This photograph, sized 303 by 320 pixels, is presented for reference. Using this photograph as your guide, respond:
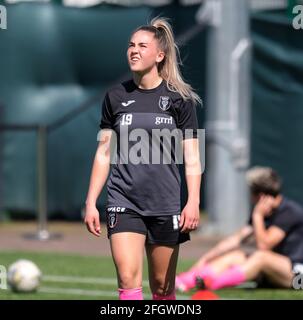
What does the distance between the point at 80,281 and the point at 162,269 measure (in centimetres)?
385

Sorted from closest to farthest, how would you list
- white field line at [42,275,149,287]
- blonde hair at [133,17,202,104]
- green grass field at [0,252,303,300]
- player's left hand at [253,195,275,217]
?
blonde hair at [133,17,202,104] < green grass field at [0,252,303,300] < player's left hand at [253,195,275,217] < white field line at [42,275,149,287]

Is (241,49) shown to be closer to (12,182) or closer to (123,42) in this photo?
(123,42)

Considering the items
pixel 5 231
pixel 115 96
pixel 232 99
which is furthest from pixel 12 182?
pixel 115 96

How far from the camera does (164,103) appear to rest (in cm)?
657

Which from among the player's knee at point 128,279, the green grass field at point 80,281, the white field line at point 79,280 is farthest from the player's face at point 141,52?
the white field line at point 79,280

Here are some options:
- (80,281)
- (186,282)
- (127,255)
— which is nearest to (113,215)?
(127,255)

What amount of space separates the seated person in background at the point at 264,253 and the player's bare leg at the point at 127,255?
3.33 meters

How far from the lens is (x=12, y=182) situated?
16.5 meters

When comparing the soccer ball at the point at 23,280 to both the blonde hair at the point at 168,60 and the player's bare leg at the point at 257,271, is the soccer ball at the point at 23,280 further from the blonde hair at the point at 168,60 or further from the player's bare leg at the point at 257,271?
the blonde hair at the point at 168,60

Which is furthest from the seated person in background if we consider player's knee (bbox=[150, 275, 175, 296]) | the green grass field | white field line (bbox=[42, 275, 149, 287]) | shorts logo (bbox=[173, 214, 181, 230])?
shorts logo (bbox=[173, 214, 181, 230])

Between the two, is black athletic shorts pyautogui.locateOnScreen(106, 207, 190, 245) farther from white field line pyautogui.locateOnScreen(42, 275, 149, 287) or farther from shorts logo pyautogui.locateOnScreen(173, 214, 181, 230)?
white field line pyautogui.locateOnScreen(42, 275, 149, 287)

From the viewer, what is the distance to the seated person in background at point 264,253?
384 inches

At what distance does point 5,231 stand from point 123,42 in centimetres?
354

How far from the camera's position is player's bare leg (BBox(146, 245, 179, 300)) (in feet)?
21.6
